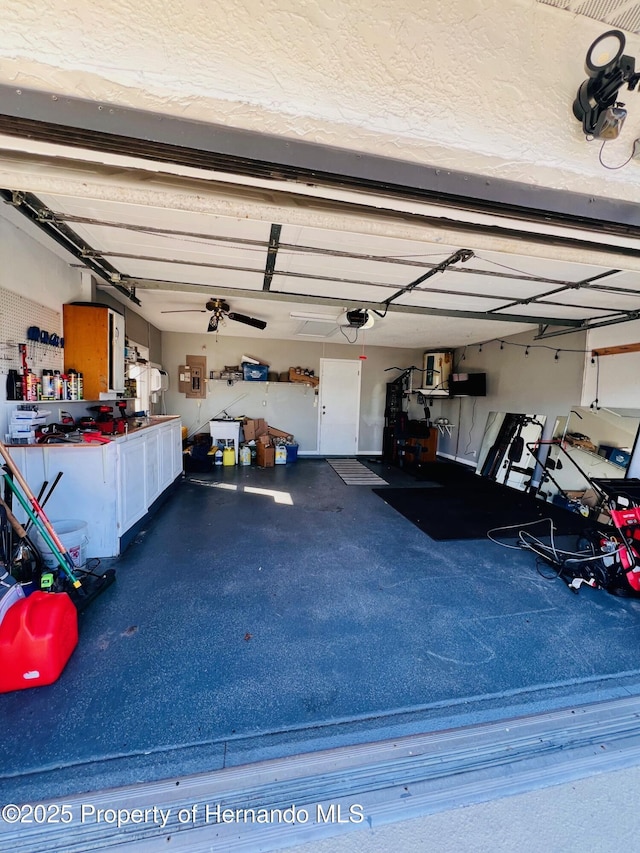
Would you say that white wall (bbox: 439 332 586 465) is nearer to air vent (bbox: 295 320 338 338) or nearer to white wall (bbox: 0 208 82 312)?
air vent (bbox: 295 320 338 338)

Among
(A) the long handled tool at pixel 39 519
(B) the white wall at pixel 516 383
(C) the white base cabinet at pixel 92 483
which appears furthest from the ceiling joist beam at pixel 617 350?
(A) the long handled tool at pixel 39 519

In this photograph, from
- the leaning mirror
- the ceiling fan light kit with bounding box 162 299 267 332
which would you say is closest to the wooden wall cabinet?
the ceiling fan light kit with bounding box 162 299 267 332

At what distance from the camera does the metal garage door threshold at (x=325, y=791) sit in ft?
3.45

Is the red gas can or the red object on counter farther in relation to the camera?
the red object on counter

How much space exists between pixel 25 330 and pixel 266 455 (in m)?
4.11

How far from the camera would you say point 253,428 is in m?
6.62

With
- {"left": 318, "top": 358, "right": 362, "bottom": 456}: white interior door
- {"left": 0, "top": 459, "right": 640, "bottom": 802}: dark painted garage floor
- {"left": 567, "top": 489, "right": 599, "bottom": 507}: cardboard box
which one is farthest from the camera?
{"left": 318, "top": 358, "right": 362, "bottom": 456}: white interior door

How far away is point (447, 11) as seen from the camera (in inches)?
35.9

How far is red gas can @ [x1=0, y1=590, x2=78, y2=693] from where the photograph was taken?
1.51 m

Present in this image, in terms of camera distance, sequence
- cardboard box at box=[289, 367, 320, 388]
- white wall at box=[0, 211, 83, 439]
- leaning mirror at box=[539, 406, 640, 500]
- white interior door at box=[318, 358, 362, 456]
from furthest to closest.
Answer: white interior door at box=[318, 358, 362, 456] < cardboard box at box=[289, 367, 320, 388] < leaning mirror at box=[539, 406, 640, 500] < white wall at box=[0, 211, 83, 439]

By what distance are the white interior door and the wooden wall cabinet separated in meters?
4.36

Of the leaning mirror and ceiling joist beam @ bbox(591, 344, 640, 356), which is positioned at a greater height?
ceiling joist beam @ bbox(591, 344, 640, 356)

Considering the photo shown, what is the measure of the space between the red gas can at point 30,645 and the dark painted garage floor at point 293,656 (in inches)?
2.8

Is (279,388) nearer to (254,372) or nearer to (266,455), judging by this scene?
(254,372)
